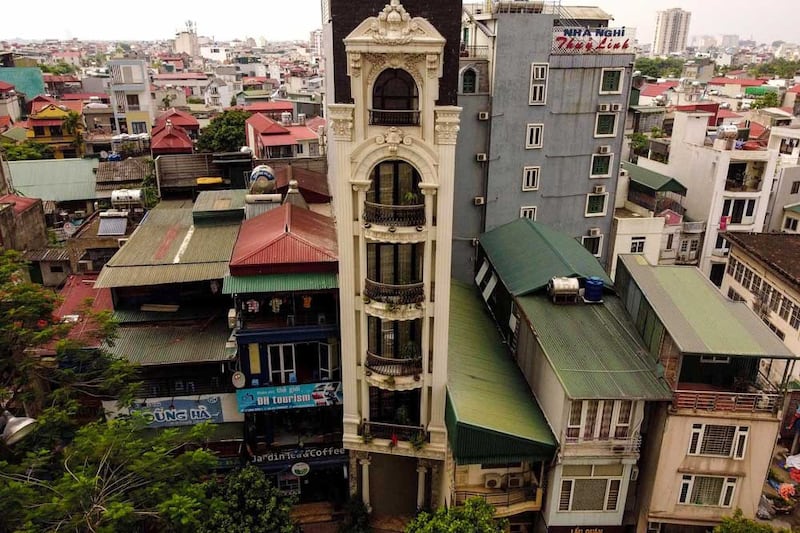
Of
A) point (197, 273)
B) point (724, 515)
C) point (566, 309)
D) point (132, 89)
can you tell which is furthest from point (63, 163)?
→ point (724, 515)

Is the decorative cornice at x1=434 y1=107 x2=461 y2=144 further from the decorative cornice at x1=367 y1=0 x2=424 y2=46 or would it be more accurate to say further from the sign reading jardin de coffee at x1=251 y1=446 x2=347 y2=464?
the sign reading jardin de coffee at x1=251 y1=446 x2=347 y2=464

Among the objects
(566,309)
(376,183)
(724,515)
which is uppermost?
(376,183)

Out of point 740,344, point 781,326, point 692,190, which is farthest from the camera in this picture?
point 692,190

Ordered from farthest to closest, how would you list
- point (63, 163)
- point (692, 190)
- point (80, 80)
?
point (80, 80), point (63, 163), point (692, 190)

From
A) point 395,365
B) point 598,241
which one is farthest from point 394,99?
point 598,241

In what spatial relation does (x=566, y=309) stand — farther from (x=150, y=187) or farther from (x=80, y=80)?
(x=80, y=80)

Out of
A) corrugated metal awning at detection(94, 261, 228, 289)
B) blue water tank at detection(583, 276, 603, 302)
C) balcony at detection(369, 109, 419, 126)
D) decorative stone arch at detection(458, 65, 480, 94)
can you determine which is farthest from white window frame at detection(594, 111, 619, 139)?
corrugated metal awning at detection(94, 261, 228, 289)
